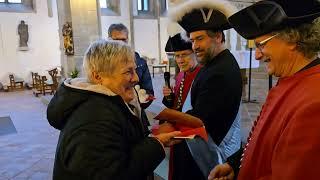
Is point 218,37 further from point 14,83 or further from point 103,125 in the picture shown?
point 14,83

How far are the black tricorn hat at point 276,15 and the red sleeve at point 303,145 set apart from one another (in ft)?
0.85

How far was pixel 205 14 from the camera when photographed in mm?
1759

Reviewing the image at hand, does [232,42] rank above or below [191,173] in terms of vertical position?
above

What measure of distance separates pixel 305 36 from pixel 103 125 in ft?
2.28

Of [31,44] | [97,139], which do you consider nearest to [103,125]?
[97,139]

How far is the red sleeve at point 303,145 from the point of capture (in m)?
0.86

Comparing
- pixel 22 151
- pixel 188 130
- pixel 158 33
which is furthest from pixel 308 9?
pixel 158 33

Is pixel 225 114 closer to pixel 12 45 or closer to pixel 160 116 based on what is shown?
pixel 160 116

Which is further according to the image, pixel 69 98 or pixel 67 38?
pixel 67 38

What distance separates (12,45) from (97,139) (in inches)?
512

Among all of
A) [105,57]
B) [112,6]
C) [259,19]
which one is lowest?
[105,57]

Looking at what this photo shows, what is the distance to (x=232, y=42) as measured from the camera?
23.2ft

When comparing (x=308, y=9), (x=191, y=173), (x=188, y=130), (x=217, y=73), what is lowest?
(x=191, y=173)

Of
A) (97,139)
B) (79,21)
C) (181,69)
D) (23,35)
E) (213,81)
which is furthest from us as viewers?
(23,35)
